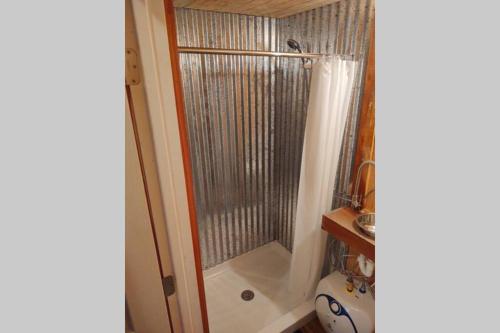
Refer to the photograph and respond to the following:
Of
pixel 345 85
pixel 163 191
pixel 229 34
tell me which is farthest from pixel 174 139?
pixel 229 34

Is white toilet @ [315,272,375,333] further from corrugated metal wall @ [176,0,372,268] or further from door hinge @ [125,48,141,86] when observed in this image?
door hinge @ [125,48,141,86]

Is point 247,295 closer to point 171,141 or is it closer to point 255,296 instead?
point 255,296

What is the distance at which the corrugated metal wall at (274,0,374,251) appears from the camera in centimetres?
167

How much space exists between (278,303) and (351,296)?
78 cm

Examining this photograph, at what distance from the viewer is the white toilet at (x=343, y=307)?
1.55 meters

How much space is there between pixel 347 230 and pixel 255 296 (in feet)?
3.89

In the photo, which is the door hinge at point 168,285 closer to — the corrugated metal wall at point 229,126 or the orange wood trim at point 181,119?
the orange wood trim at point 181,119

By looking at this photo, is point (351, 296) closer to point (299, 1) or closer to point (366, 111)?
point (366, 111)

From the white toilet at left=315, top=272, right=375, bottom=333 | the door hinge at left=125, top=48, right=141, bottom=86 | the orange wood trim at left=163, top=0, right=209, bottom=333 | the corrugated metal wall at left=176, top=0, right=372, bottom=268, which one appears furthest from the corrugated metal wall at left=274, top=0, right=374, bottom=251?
the door hinge at left=125, top=48, right=141, bottom=86

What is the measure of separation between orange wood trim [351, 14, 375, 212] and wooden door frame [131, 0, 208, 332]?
1.29 m

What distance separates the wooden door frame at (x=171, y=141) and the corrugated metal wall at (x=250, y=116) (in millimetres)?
1322

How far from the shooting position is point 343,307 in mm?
1636

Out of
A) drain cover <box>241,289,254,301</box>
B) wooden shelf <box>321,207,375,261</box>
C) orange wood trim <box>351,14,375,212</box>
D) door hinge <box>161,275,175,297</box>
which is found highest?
orange wood trim <box>351,14,375,212</box>

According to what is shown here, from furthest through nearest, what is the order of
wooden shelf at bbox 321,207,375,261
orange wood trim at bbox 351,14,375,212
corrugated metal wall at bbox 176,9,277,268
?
1. corrugated metal wall at bbox 176,9,277,268
2. orange wood trim at bbox 351,14,375,212
3. wooden shelf at bbox 321,207,375,261
